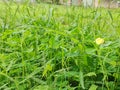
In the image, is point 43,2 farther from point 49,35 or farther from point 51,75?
point 51,75

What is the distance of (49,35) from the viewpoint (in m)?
1.74

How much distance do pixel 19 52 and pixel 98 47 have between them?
14.9 inches

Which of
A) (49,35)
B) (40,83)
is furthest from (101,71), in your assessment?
(49,35)

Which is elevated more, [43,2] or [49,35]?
[43,2]

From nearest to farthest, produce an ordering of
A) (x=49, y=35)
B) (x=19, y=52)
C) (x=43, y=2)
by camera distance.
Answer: (x=19, y=52)
(x=49, y=35)
(x=43, y=2)

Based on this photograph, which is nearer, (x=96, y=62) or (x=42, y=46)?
(x=96, y=62)

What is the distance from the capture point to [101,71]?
50.9 inches

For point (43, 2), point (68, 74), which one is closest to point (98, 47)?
point (68, 74)

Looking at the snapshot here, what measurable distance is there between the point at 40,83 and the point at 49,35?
0.49 m

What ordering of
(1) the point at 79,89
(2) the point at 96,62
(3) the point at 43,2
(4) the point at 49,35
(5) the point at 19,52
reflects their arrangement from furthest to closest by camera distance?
(3) the point at 43,2, (4) the point at 49,35, (5) the point at 19,52, (2) the point at 96,62, (1) the point at 79,89

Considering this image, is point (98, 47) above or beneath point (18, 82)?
above

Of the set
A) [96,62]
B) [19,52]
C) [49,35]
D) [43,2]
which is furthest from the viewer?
[43,2]

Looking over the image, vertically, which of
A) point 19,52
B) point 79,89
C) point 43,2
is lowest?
point 79,89

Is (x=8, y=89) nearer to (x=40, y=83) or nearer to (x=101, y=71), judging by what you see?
(x=40, y=83)
